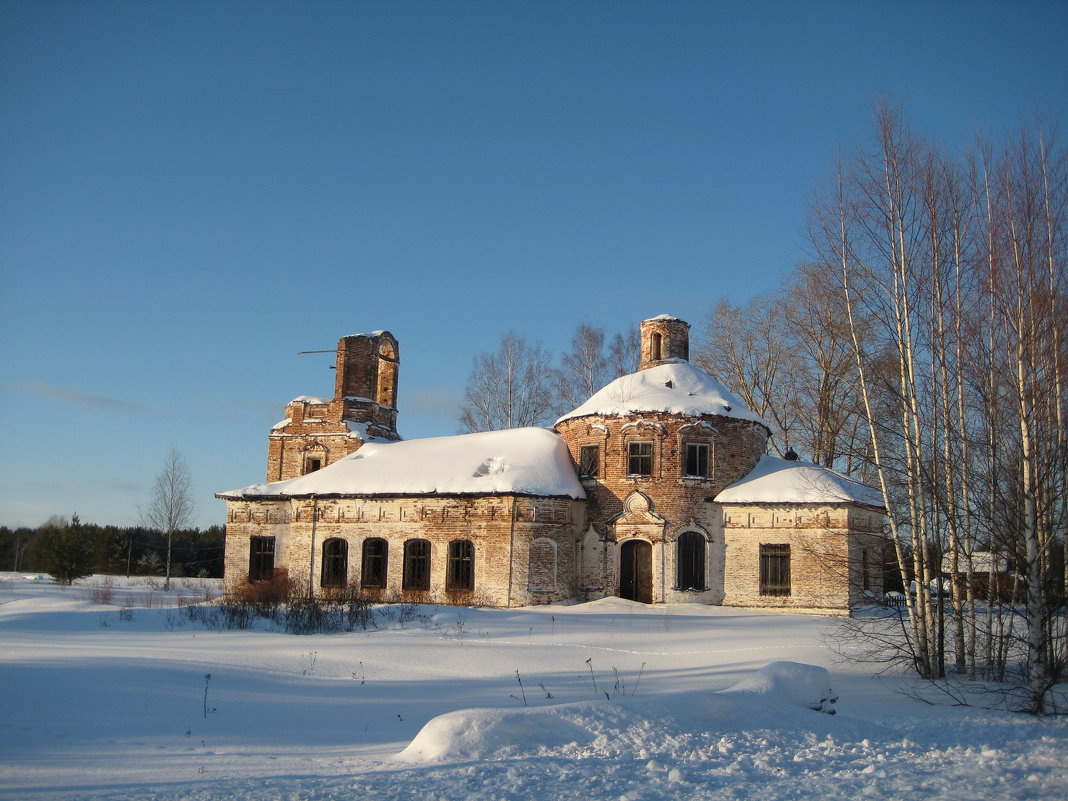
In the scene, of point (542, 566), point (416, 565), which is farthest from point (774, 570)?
point (416, 565)

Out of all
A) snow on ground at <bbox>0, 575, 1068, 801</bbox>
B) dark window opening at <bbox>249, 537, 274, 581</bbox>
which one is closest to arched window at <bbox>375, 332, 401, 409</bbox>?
dark window opening at <bbox>249, 537, 274, 581</bbox>

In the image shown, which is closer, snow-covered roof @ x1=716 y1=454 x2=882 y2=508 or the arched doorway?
snow-covered roof @ x1=716 y1=454 x2=882 y2=508

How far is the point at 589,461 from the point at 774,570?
5.91 m

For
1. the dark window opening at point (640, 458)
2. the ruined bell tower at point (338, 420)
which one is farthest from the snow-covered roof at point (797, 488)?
the ruined bell tower at point (338, 420)

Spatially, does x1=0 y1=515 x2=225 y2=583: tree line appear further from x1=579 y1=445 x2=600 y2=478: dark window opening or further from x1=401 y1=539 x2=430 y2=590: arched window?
x1=579 y1=445 x2=600 y2=478: dark window opening

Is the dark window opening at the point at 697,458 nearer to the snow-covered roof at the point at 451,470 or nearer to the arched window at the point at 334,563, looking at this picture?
the snow-covered roof at the point at 451,470

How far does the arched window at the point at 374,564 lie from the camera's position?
2603 cm

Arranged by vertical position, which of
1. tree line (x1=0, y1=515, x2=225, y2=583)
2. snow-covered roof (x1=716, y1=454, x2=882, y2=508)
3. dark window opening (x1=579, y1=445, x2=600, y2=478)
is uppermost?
dark window opening (x1=579, y1=445, x2=600, y2=478)

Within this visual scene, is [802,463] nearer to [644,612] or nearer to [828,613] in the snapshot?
[828,613]

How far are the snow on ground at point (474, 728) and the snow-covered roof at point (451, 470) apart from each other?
10.7 metres

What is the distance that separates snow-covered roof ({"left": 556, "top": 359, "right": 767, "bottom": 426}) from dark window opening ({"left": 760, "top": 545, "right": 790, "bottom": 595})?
3.87m

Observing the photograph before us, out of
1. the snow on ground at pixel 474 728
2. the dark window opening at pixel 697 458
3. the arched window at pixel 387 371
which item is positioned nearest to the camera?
the snow on ground at pixel 474 728

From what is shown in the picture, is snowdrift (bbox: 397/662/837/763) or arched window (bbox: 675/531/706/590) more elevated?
arched window (bbox: 675/531/706/590)

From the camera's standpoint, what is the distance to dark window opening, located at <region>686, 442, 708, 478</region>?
24703mm
